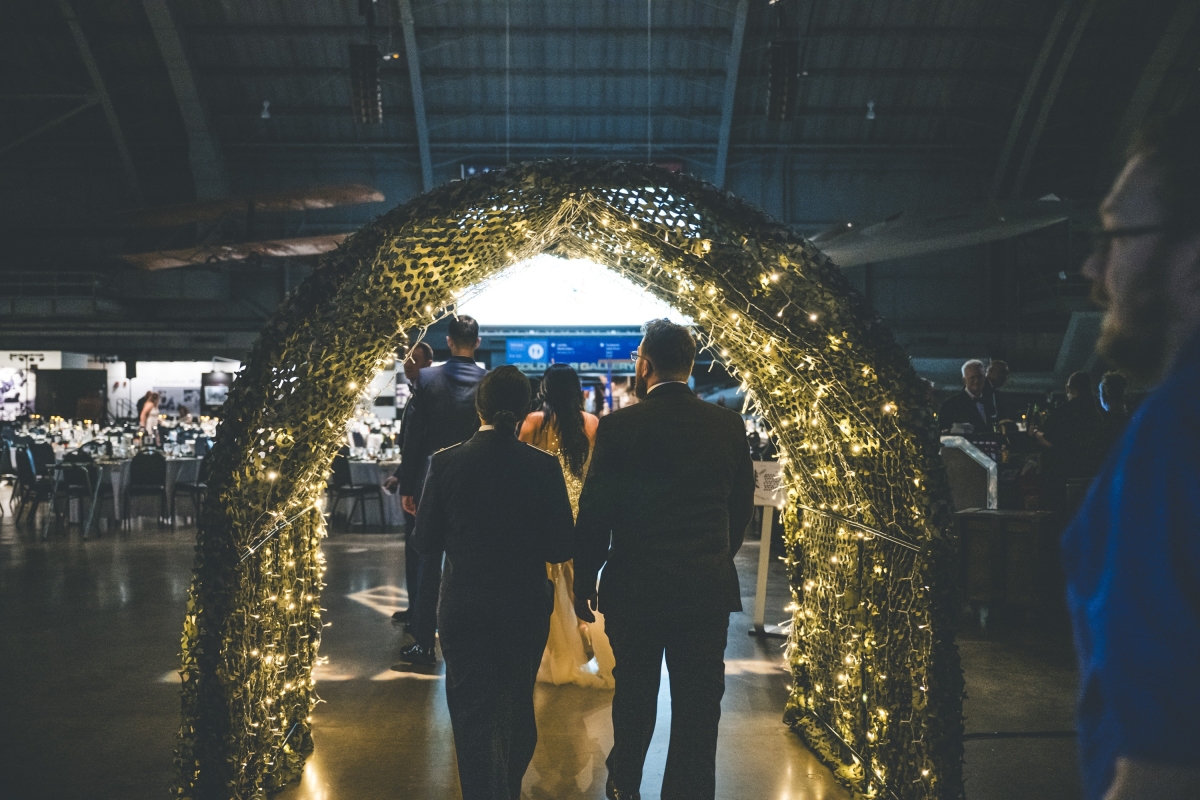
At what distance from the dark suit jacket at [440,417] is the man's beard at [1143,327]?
3976mm

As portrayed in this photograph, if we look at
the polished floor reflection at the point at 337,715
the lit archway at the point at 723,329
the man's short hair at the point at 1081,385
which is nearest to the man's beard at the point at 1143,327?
the lit archway at the point at 723,329

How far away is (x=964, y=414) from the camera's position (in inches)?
273

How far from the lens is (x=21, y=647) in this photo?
5418mm

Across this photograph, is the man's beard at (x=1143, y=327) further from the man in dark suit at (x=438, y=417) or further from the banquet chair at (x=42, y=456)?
the banquet chair at (x=42, y=456)

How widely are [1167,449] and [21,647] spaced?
6393 millimetres

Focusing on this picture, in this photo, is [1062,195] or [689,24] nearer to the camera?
[689,24]

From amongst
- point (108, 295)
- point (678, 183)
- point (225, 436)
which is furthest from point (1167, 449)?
point (108, 295)

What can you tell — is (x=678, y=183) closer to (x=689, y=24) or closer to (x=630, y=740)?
(x=630, y=740)

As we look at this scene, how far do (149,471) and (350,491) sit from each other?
239cm

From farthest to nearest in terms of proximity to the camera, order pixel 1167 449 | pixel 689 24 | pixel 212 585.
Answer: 1. pixel 689 24
2. pixel 212 585
3. pixel 1167 449

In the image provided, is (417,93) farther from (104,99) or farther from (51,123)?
(51,123)

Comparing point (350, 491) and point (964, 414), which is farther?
point (350, 491)

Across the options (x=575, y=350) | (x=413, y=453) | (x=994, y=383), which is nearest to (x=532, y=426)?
(x=413, y=453)

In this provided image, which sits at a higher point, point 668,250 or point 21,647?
point 668,250
